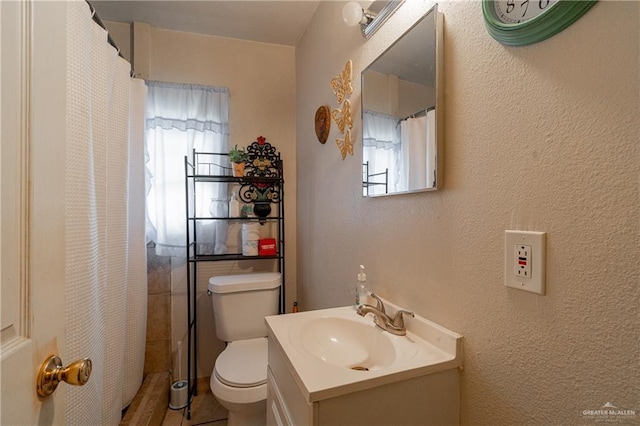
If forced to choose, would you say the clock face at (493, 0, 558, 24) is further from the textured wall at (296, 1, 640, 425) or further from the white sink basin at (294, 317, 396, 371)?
the white sink basin at (294, 317, 396, 371)

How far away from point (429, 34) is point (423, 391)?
101cm

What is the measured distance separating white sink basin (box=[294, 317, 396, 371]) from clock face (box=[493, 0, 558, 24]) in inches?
34.5

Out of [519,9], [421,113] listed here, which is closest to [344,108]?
[421,113]

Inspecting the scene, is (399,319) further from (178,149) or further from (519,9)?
(178,149)

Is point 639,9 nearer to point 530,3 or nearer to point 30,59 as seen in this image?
point 530,3

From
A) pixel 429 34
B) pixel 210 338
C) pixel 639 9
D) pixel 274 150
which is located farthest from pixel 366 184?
pixel 210 338

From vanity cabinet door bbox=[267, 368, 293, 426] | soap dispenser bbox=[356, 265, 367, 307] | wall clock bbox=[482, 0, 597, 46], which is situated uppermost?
wall clock bbox=[482, 0, 597, 46]

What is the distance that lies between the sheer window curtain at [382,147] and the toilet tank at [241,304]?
1044 mm

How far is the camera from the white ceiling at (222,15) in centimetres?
171

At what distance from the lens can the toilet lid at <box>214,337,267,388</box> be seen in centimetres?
135

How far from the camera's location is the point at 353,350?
0.98 meters

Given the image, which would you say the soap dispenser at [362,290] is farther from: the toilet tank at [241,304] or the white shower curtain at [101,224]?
the white shower curtain at [101,224]

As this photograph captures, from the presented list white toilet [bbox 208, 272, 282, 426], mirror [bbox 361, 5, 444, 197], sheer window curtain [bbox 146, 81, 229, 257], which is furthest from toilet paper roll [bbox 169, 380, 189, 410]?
mirror [bbox 361, 5, 444, 197]

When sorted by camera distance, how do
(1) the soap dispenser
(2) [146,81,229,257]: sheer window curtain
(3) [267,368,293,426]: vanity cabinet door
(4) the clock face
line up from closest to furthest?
(4) the clock face
(3) [267,368,293,426]: vanity cabinet door
(1) the soap dispenser
(2) [146,81,229,257]: sheer window curtain
